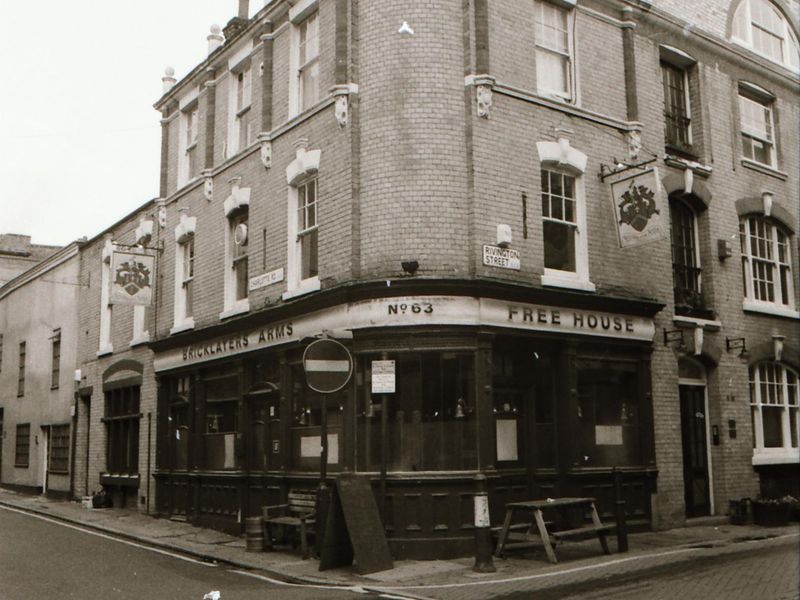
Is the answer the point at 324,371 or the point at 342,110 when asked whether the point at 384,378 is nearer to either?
the point at 324,371

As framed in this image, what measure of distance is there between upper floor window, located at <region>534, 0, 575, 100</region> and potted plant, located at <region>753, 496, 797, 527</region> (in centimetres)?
834

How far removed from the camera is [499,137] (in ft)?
47.5

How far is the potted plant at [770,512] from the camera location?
1614 centimetres

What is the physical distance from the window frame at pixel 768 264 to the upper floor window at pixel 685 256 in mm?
1429

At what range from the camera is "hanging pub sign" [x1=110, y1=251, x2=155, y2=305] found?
19609mm

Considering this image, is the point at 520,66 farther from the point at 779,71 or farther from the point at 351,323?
the point at 779,71

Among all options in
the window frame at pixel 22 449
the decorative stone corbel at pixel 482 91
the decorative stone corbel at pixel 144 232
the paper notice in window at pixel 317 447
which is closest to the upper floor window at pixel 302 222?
the paper notice in window at pixel 317 447

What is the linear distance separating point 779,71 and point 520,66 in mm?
8634

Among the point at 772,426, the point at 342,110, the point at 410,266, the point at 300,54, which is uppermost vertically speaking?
the point at 300,54

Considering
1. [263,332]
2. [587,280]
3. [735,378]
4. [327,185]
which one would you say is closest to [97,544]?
[263,332]

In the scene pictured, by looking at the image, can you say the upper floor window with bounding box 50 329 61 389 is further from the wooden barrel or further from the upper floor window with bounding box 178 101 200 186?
the wooden barrel

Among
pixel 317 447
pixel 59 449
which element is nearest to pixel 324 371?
pixel 317 447

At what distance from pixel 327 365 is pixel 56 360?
61.1 feet

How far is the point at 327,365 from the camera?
12.2 metres
